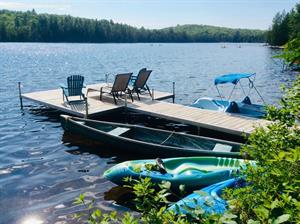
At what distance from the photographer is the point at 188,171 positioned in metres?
7.32

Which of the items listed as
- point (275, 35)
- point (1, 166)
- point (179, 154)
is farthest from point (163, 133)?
point (275, 35)

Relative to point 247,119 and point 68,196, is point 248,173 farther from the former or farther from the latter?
point 247,119

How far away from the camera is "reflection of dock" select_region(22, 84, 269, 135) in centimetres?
1101

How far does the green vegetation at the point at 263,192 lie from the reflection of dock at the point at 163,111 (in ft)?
19.2

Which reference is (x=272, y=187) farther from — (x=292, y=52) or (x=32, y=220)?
(x=32, y=220)

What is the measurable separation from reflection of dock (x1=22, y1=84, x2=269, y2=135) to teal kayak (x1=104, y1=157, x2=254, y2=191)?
2.16 meters

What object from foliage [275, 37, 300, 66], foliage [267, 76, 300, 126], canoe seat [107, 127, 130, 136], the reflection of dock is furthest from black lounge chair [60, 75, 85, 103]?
foliage [275, 37, 300, 66]

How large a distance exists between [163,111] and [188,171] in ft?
19.4

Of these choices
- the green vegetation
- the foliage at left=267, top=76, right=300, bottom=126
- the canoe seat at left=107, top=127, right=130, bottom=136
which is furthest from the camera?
the canoe seat at left=107, top=127, right=130, bottom=136

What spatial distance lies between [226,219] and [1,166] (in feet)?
30.3

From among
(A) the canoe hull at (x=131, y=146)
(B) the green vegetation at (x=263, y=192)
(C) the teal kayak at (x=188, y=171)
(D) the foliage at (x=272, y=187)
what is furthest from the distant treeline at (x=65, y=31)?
(D) the foliage at (x=272, y=187)

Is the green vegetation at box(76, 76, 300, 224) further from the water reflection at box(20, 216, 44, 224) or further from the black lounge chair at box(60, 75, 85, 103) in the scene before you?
the black lounge chair at box(60, 75, 85, 103)

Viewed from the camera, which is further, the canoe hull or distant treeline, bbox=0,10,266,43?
distant treeline, bbox=0,10,266,43

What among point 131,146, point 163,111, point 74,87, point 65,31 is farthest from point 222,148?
point 65,31
